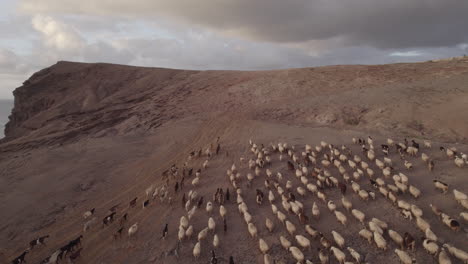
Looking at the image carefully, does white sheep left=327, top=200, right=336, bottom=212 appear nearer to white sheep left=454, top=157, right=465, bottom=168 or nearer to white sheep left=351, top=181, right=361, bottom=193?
white sheep left=351, top=181, right=361, bottom=193

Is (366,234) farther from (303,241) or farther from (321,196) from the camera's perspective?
(321,196)

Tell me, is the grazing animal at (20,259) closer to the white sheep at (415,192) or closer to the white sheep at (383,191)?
the white sheep at (383,191)

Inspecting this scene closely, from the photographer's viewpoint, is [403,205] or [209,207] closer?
[403,205]

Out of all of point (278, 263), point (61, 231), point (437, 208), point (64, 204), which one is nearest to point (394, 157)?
point (437, 208)

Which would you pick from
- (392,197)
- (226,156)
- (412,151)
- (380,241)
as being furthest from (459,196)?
(226,156)

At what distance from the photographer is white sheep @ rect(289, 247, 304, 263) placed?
779 centimetres

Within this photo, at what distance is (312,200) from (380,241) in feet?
10.6

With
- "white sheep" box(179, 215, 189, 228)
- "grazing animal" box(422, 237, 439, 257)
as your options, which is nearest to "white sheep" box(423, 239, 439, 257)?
"grazing animal" box(422, 237, 439, 257)

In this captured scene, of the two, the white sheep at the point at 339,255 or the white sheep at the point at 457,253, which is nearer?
the white sheep at the point at 457,253

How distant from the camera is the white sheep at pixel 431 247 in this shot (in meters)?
7.50

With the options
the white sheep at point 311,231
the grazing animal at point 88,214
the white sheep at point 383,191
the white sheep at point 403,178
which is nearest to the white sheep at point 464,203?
the white sheep at point 403,178

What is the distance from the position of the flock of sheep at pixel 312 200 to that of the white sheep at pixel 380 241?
3cm

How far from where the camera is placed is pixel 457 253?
7250mm

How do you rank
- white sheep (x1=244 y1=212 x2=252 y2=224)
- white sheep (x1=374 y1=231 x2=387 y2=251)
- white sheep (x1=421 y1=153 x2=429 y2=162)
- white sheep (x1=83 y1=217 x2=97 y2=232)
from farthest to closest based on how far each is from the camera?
white sheep (x1=421 y1=153 x2=429 y2=162), white sheep (x1=83 y1=217 x2=97 y2=232), white sheep (x1=244 y1=212 x2=252 y2=224), white sheep (x1=374 y1=231 x2=387 y2=251)
